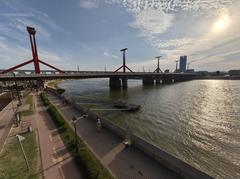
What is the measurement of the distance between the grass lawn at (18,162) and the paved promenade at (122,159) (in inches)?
190

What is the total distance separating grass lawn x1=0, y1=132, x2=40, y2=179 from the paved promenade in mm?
4823

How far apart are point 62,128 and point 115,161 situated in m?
9.70

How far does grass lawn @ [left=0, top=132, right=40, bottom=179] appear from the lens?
375 inches

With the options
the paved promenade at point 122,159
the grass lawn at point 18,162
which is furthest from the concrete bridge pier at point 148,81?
the grass lawn at point 18,162

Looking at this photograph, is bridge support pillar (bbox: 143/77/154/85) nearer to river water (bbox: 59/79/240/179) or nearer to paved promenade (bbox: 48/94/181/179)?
river water (bbox: 59/79/240/179)

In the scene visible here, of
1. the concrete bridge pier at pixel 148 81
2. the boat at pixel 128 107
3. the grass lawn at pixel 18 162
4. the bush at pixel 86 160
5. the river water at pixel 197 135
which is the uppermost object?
the concrete bridge pier at pixel 148 81

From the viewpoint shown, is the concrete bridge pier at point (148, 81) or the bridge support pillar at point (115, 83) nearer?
the bridge support pillar at point (115, 83)

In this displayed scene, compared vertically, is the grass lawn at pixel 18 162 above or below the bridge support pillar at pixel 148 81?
below

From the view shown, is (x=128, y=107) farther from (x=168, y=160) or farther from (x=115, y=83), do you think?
(x=115, y=83)

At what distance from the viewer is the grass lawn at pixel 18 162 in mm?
9512

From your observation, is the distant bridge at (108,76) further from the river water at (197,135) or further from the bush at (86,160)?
the river water at (197,135)

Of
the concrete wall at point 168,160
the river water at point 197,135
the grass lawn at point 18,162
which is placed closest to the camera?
the concrete wall at point 168,160

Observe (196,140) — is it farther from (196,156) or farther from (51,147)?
(51,147)

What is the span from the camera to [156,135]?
58.8 ft
